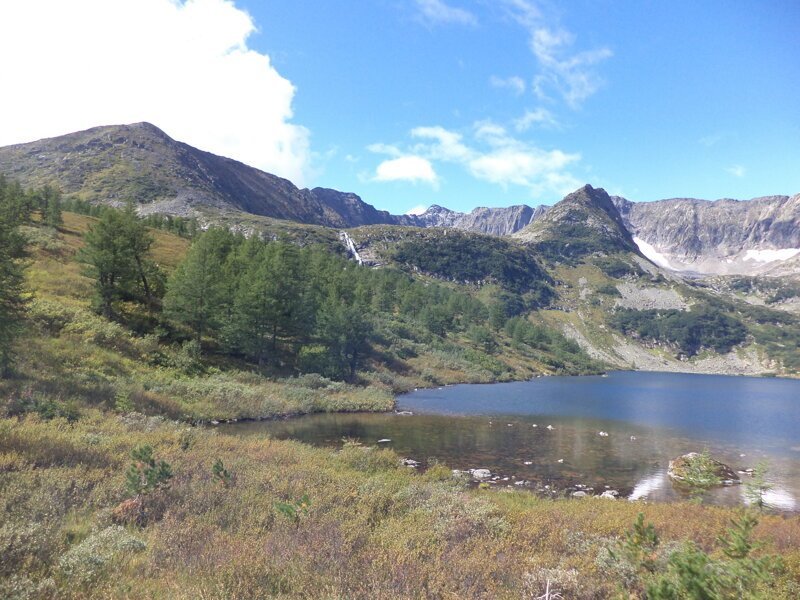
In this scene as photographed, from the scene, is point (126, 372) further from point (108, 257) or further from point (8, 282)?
point (108, 257)

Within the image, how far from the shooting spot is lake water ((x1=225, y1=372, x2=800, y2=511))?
24.2 meters

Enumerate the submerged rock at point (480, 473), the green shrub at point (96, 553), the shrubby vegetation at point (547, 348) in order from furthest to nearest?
1. the shrubby vegetation at point (547, 348)
2. the submerged rock at point (480, 473)
3. the green shrub at point (96, 553)

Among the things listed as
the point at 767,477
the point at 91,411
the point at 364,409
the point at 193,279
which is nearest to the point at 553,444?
the point at 767,477

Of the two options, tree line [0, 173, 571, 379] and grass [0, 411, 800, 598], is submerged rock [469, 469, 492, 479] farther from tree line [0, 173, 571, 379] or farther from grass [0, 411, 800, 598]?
tree line [0, 173, 571, 379]

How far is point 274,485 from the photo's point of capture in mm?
11820

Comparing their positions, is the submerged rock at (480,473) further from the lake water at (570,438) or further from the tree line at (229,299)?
the tree line at (229,299)

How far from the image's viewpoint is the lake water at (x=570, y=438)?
2417cm

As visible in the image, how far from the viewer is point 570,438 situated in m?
35.7

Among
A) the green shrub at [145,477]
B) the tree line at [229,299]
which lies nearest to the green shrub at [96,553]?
the green shrub at [145,477]

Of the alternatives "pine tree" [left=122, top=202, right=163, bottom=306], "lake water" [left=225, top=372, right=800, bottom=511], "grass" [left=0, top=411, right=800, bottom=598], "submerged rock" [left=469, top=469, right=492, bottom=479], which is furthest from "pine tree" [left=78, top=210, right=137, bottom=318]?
"submerged rock" [left=469, top=469, right=492, bottom=479]

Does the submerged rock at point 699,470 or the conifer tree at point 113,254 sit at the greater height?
the conifer tree at point 113,254

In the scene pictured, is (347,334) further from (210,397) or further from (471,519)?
(471,519)

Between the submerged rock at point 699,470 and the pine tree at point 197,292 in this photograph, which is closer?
the submerged rock at point 699,470

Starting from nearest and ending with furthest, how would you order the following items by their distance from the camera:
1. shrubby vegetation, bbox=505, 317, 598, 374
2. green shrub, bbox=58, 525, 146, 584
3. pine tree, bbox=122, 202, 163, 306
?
green shrub, bbox=58, 525, 146, 584
pine tree, bbox=122, 202, 163, 306
shrubby vegetation, bbox=505, 317, 598, 374
